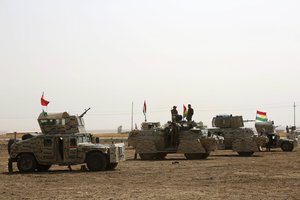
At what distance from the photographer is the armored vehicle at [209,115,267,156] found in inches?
1337

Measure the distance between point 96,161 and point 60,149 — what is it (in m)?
1.50

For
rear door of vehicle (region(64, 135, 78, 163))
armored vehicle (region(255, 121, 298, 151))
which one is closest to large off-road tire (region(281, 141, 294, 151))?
armored vehicle (region(255, 121, 298, 151))

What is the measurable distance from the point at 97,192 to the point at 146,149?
55.8 ft

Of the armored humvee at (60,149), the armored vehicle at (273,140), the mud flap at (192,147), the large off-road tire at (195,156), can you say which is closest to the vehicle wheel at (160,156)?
the large off-road tire at (195,156)

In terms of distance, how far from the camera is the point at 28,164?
21.8m

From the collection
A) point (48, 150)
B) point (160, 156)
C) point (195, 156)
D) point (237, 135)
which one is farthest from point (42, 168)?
point (237, 135)

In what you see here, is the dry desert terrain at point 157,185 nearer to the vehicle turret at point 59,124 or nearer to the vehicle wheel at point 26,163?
the vehicle wheel at point 26,163

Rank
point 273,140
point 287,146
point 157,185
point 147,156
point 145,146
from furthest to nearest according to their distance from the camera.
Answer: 1. point 273,140
2. point 287,146
3. point 147,156
4. point 145,146
5. point 157,185

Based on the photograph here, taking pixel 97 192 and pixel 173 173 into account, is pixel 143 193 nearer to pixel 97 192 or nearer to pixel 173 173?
pixel 97 192

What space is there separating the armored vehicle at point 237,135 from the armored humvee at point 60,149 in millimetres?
13696

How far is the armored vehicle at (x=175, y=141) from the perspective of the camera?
30250 mm

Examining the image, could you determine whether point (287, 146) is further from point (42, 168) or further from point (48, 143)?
point (48, 143)

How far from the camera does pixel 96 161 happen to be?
70.7 ft

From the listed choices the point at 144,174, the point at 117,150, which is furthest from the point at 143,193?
the point at 117,150
